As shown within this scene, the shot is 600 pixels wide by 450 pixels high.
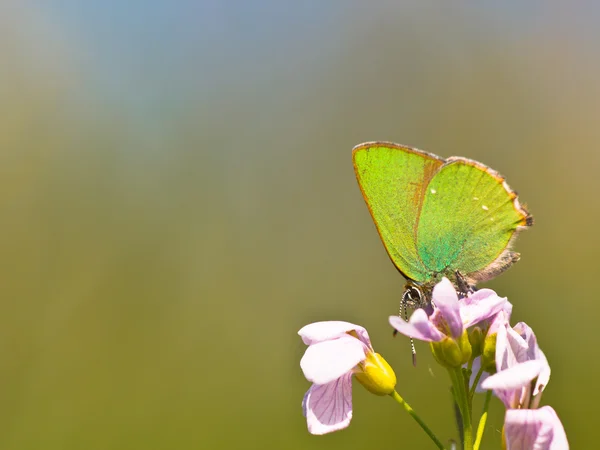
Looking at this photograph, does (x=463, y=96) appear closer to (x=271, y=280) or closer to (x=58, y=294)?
(x=271, y=280)

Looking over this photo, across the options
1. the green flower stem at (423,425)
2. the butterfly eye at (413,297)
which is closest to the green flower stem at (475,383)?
the green flower stem at (423,425)

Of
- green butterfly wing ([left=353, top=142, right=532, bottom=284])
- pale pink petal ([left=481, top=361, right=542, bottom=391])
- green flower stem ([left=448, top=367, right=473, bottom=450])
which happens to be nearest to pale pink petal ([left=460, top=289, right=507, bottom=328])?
green flower stem ([left=448, top=367, right=473, bottom=450])

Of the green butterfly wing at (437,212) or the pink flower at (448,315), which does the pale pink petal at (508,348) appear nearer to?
the pink flower at (448,315)

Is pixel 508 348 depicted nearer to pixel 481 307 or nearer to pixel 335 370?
pixel 481 307

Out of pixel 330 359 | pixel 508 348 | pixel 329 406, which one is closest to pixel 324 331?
pixel 330 359

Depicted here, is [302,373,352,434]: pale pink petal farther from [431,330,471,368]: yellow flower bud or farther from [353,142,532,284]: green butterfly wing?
[353,142,532,284]: green butterfly wing

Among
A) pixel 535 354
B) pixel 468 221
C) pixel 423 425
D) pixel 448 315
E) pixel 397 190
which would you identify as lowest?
pixel 423 425
